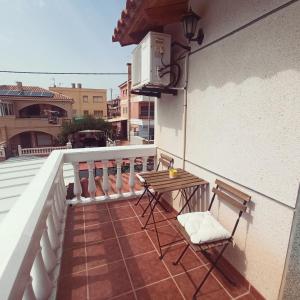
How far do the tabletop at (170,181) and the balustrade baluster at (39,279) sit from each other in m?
1.29

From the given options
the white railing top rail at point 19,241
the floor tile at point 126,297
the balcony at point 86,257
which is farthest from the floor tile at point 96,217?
the white railing top rail at point 19,241

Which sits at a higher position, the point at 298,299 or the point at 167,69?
the point at 167,69

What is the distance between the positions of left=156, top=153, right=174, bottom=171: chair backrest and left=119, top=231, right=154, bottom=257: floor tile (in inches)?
47.4

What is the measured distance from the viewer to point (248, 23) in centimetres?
169

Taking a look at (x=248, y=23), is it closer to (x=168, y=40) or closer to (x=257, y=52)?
(x=257, y=52)

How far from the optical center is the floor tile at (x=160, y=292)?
5.96 ft

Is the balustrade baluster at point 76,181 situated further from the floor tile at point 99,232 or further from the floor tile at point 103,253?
the floor tile at point 103,253

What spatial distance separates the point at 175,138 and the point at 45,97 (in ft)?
87.9

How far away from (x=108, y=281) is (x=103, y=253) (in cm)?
41

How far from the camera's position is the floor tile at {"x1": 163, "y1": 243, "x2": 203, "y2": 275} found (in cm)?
214

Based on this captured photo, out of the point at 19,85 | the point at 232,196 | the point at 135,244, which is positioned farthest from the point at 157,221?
the point at 19,85

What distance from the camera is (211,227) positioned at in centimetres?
193

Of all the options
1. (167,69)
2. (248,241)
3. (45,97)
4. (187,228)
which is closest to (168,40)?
(167,69)

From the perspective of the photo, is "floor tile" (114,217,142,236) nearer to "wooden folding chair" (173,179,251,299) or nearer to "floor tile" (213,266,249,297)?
"wooden folding chair" (173,179,251,299)
